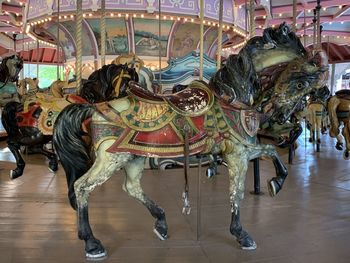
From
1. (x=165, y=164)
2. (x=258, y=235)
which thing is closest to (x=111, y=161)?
(x=258, y=235)

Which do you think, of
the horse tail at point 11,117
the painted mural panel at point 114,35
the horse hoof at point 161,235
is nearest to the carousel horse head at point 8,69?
the horse tail at point 11,117

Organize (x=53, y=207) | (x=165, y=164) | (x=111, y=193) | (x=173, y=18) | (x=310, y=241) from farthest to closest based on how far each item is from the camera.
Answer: (x=173, y=18) < (x=165, y=164) < (x=111, y=193) < (x=53, y=207) < (x=310, y=241)

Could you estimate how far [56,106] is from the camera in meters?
4.29

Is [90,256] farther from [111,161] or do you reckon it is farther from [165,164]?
[165,164]

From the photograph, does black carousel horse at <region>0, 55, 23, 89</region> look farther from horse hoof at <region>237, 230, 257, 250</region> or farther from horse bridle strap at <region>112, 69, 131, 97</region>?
horse hoof at <region>237, 230, 257, 250</region>

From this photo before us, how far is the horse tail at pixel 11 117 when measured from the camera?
4.67 metres

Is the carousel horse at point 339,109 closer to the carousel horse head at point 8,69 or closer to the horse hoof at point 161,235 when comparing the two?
the horse hoof at point 161,235

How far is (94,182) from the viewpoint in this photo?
7.50ft

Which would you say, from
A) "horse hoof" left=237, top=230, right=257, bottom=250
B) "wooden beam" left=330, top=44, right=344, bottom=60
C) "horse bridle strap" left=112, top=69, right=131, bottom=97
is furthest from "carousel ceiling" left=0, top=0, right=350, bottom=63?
"wooden beam" left=330, top=44, right=344, bottom=60

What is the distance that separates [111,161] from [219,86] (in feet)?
2.67

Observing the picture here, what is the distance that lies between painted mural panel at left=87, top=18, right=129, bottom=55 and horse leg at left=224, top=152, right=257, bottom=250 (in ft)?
20.4

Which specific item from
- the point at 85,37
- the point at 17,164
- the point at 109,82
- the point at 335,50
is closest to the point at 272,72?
the point at 109,82

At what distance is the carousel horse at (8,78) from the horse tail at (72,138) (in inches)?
143

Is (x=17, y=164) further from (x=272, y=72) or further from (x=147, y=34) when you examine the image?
(x=147, y=34)
